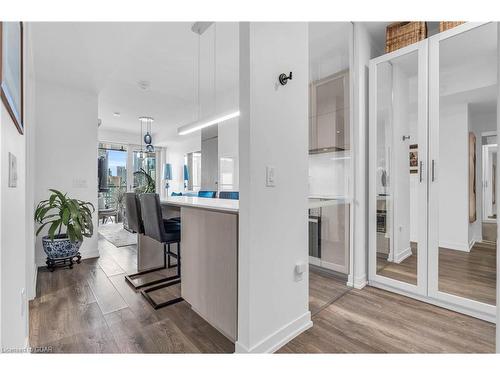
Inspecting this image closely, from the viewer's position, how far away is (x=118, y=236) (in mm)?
4961

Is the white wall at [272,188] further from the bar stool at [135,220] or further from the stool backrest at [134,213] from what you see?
the stool backrest at [134,213]

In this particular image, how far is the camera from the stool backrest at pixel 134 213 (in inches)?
99.9

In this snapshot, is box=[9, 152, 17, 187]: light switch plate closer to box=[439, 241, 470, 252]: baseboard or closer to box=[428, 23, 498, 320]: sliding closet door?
box=[428, 23, 498, 320]: sliding closet door

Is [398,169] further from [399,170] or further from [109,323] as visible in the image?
[109,323]

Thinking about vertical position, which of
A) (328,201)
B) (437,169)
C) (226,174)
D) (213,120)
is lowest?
(328,201)

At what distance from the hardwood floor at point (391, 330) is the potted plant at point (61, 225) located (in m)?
2.69

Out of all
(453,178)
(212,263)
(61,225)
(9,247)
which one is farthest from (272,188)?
(61,225)

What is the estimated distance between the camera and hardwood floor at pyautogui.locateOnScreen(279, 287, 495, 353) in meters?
1.50

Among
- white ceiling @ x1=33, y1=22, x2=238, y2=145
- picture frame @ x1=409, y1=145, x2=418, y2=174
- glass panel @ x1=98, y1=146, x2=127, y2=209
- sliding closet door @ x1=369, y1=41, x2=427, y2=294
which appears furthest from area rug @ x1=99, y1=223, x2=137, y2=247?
picture frame @ x1=409, y1=145, x2=418, y2=174

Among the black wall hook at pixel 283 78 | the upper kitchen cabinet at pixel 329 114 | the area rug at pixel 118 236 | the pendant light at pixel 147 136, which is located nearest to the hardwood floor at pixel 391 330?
the upper kitchen cabinet at pixel 329 114

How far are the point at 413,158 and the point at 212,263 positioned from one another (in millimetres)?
1978
